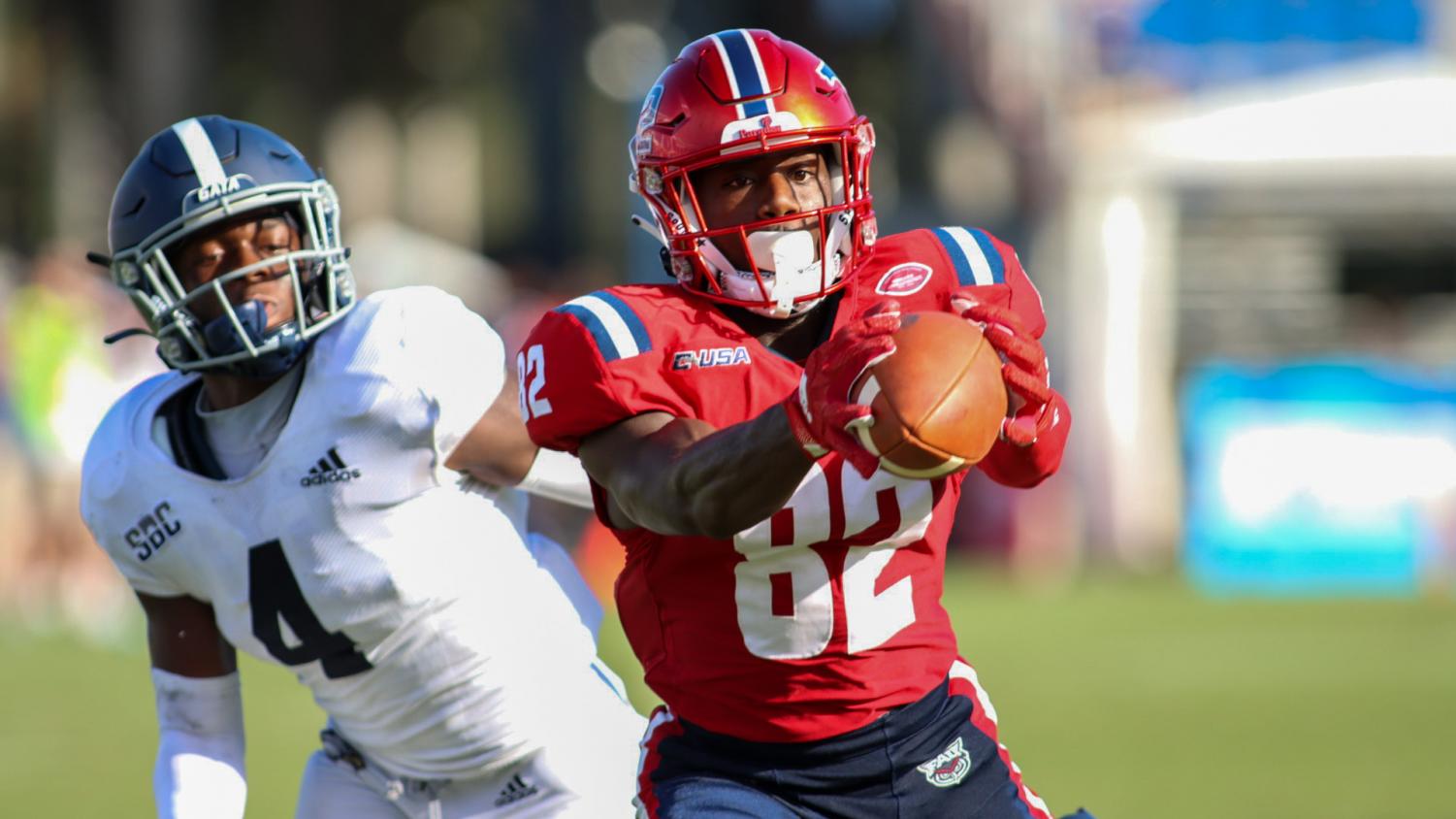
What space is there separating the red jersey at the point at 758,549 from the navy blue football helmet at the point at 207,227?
69cm

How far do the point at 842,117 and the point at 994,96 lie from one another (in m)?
15.1

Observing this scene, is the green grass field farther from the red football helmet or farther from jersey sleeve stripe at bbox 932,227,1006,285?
the red football helmet

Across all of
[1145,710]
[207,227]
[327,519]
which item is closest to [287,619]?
[327,519]

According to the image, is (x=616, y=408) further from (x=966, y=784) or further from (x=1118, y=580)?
(x=1118, y=580)

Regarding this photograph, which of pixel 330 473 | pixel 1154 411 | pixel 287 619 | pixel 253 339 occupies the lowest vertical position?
pixel 1154 411

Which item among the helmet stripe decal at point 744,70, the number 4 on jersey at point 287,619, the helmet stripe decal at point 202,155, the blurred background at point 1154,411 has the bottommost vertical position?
the blurred background at point 1154,411

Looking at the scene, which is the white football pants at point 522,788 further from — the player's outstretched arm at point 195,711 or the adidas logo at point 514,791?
the player's outstretched arm at point 195,711

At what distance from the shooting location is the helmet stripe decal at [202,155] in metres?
3.58

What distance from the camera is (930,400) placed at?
245cm

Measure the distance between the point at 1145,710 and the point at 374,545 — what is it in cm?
555

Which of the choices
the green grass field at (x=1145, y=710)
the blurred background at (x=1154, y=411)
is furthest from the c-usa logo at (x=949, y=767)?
the green grass field at (x=1145, y=710)

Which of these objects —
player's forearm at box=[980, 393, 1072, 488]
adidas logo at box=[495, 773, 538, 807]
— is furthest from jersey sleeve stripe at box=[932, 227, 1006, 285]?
adidas logo at box=[495, 773, 538, 807]

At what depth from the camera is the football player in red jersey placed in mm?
2977

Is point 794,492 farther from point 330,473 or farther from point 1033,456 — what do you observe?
point 330,473
